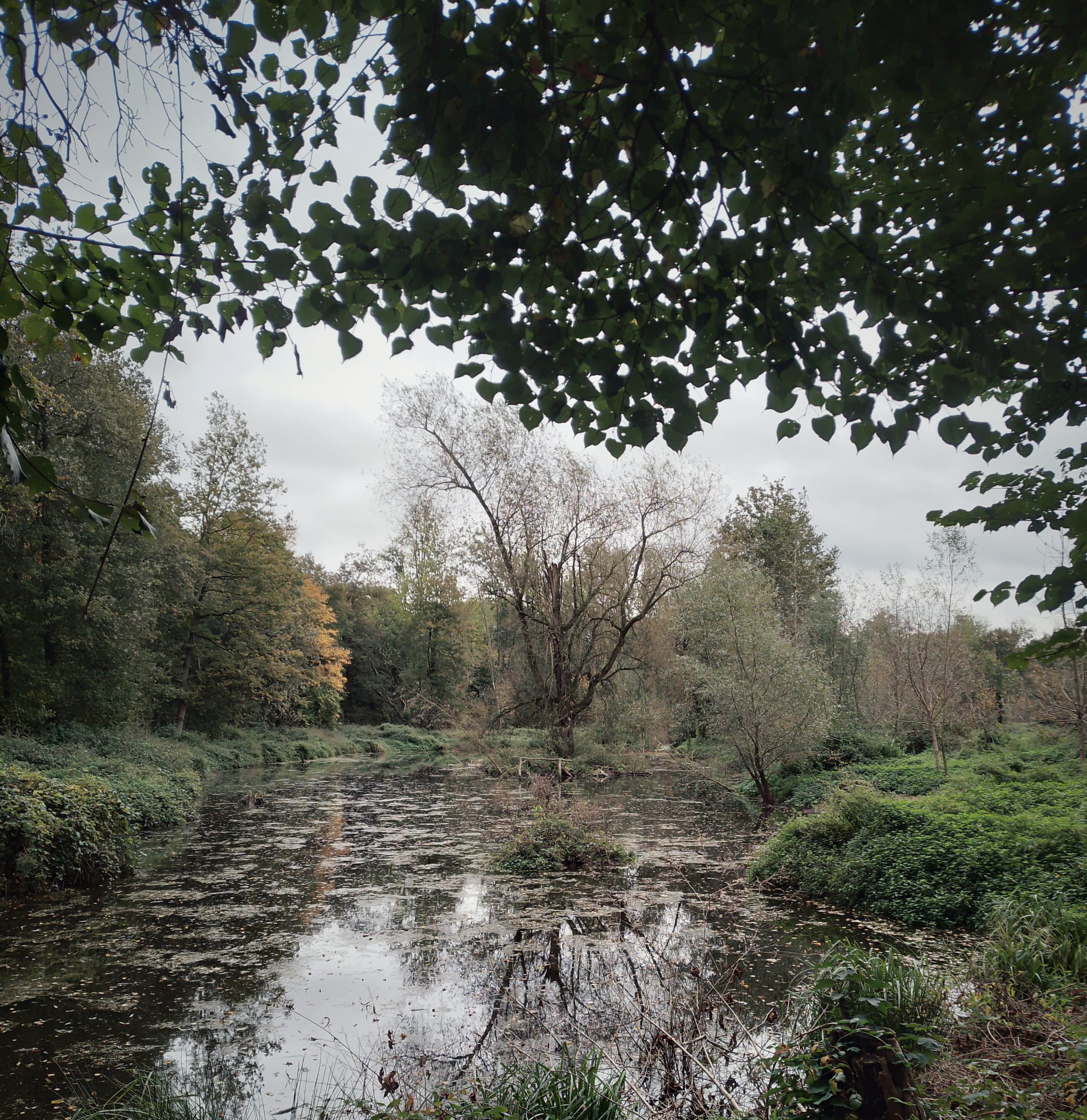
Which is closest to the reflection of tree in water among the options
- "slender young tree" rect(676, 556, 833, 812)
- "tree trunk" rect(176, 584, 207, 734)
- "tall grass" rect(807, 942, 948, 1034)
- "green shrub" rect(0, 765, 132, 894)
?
"tall grass" rect(807, 942, 948, 1034)

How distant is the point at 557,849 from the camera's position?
9898mm

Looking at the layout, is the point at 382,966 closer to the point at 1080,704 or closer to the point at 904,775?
the point at 904,775

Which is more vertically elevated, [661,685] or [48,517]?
[48,517]

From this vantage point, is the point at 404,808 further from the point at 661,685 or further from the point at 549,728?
the point at 661,685

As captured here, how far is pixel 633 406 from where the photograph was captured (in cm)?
317

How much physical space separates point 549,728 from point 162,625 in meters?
13.7

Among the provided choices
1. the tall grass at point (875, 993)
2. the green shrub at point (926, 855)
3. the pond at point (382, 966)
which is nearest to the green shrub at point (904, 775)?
the green shrub at point (926, 855)

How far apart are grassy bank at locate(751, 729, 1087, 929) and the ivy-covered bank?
863cm

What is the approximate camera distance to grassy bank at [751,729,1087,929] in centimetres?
682

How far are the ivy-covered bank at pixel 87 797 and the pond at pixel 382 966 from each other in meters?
0.40

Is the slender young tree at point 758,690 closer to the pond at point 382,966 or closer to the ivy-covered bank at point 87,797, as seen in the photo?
the pond at point 382,966

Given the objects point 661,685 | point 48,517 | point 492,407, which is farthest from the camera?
point 661,685

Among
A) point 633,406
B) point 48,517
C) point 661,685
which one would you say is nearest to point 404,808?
point 48,517

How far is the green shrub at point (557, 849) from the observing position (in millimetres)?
9836
